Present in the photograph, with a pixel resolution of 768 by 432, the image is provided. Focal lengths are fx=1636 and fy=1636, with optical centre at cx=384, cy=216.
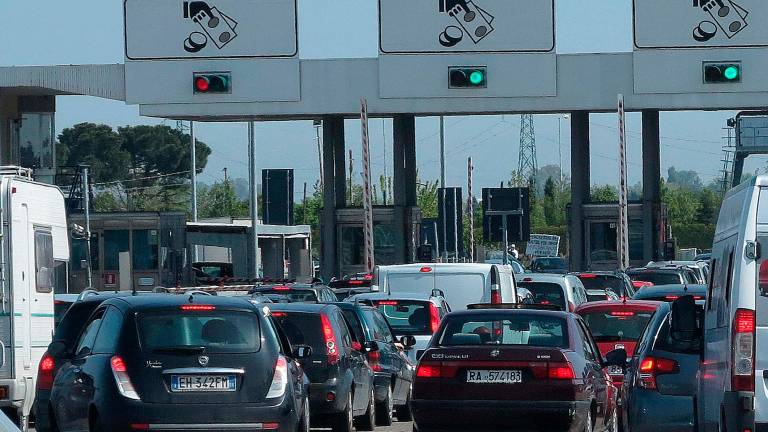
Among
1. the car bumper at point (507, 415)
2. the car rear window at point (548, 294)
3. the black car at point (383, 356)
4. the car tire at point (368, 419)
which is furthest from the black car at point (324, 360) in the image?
the car rear window at point (548, 294)

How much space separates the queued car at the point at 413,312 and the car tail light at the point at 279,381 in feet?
26.9

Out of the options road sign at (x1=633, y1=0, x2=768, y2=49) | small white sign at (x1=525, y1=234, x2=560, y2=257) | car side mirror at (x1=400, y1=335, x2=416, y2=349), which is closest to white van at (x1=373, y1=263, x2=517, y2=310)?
car side mirror at (x1=400, y1=335, x2=416, y2=349)

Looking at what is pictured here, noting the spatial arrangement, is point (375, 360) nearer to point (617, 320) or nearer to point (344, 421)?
point (344, 421)

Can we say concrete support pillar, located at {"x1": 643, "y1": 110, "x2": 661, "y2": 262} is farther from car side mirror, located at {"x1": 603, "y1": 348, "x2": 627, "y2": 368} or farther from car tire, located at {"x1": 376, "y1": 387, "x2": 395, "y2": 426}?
car side mirror, located at {"x1": 603, "y1": 348, "x2": 627, "y2": 368}

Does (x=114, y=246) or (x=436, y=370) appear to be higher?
(x=114, y=246)

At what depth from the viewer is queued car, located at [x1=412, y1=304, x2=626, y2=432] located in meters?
14.4

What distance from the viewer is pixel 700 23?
1457 inches

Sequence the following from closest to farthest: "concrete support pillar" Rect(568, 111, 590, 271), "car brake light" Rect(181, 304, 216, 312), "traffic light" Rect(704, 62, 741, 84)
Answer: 1. "car brake light" Rect(181, 304, 216, 312)
2. "traffic light" Rect(704, 62, 741, 84)
3. "concrete support pillar" Rect(568, 111, 590, 271)

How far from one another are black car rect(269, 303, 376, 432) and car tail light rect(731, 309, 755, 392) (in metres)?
7.84

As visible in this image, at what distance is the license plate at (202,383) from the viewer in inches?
499

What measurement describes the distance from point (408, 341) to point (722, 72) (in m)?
19.2

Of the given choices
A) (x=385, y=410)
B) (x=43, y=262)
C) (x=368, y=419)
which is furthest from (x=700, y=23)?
(x=43, y=262)

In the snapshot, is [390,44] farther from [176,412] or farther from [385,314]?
[176,412]

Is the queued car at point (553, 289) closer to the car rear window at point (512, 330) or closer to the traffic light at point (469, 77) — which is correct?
the traffic light at point (469, 77)
